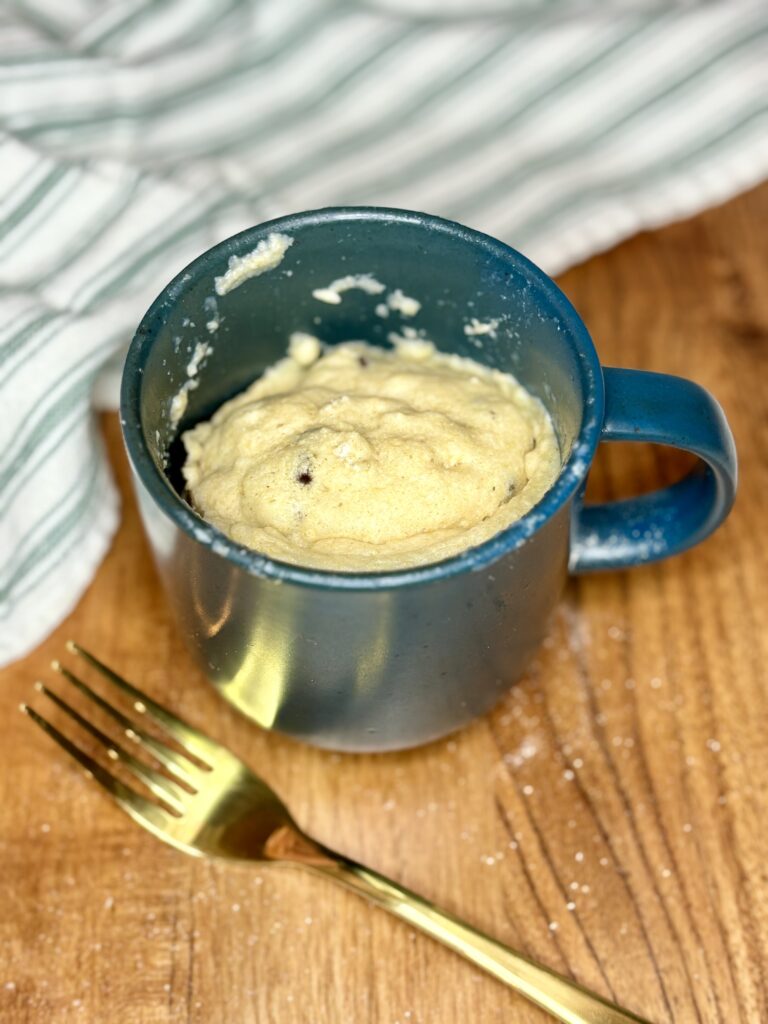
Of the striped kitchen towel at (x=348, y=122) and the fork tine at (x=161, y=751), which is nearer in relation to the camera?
the fork tine at (x=161, y=751)

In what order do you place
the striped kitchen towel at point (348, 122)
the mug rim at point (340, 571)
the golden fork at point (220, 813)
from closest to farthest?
the mug rim at point (340, 571) < the golden fork at point (220, 813) < the striped kitchen towel at point (348, 122)

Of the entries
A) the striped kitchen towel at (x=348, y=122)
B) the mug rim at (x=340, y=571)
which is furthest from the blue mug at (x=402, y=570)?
the striped kitchen towel at (x=348, y=122)

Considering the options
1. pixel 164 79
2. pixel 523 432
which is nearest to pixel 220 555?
pixel 523 432

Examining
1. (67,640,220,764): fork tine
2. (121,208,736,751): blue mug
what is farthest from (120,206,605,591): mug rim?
(67,640,220,764): fork tine

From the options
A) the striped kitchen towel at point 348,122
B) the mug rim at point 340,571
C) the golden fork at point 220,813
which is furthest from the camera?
the striped kitchen towel at point 348,122

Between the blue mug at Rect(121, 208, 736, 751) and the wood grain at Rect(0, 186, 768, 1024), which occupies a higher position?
the blue mug at Rect(121, 208, 736, 751)

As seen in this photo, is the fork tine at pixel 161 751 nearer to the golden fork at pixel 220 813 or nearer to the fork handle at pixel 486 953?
the golden fork at pixel 220 813

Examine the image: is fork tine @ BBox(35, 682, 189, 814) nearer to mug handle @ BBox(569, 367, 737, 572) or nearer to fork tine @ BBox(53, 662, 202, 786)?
fork tine @ BBox(53, 662, 202, 786)
